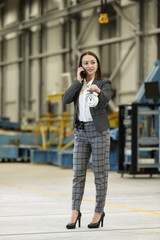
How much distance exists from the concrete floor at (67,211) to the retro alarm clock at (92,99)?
4.11ft

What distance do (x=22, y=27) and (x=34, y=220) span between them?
2740cm

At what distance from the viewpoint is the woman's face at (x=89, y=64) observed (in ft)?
17.8

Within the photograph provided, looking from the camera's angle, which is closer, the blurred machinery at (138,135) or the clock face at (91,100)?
the clock face at (91,100)

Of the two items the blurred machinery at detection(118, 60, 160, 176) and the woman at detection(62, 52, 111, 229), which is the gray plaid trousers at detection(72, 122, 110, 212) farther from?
the blurred machinery at detection(118, 60, 160, 176)

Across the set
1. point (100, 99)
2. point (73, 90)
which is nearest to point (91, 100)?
point (100, 99)

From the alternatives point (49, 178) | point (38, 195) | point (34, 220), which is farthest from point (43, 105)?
point (34, 220)

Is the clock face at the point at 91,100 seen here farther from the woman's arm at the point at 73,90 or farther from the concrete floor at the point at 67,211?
the concrete floor at the point at 67,211

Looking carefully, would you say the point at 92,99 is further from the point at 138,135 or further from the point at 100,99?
the point at 138,135

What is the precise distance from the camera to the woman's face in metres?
5.42

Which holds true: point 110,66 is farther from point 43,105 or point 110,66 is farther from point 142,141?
point 142,141

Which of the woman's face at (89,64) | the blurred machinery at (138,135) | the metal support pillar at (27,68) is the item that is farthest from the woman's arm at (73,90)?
the metal support pillar at (27,68)

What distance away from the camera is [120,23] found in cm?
2514

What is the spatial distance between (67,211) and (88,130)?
1.96 metres

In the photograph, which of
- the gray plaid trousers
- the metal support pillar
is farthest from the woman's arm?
the metal support pillar
